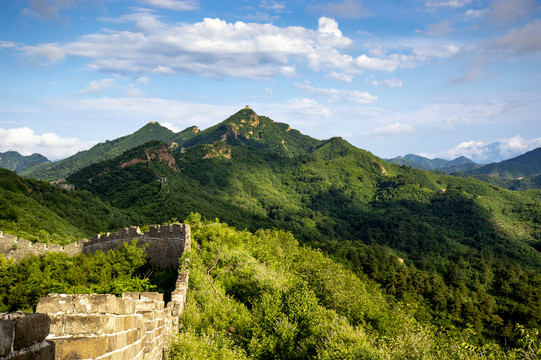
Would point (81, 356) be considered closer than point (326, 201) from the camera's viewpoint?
Yes

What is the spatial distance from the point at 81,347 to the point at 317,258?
1889 inches

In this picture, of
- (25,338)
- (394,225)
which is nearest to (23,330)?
(25,338)

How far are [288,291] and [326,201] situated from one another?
17815 centimetres

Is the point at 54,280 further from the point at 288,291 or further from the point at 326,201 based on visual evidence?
the point at 326,201

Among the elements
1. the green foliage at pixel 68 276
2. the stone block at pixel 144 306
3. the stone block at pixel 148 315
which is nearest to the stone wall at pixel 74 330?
the stone block at pixel 148 315

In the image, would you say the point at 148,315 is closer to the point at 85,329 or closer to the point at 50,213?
the point at 85,329

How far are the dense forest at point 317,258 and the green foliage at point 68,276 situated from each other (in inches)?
42.4

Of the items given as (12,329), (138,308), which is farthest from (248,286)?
(12,329)

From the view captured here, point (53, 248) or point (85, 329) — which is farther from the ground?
point (85, 329)

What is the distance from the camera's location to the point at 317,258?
50.4 metres

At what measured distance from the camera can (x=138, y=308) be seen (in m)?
8.48

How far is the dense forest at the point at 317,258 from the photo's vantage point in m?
18.8

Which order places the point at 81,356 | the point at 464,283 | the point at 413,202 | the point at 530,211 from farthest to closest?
the point at 413,202
the point at 530,211
the point at 464,283
the point at 81,356

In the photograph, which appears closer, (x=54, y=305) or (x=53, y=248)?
(x=54, y=305)
